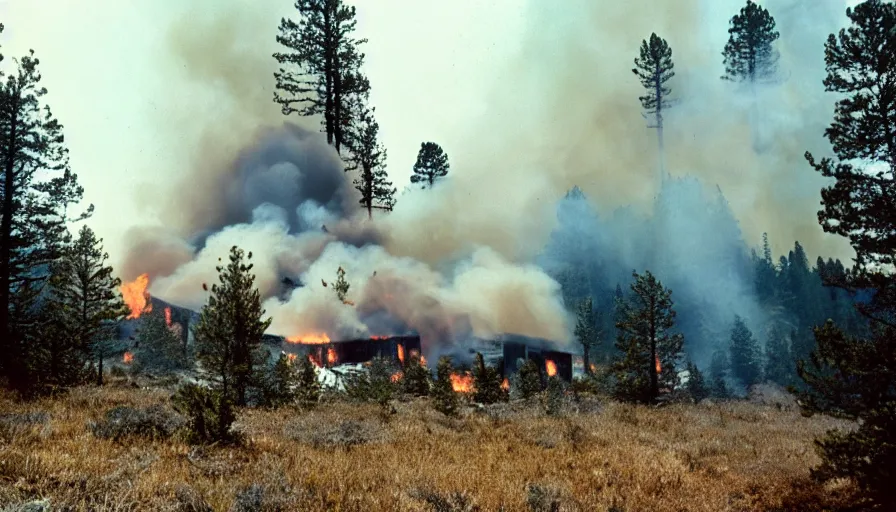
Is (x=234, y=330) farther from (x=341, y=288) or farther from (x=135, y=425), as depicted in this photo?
(x=341, y=288)

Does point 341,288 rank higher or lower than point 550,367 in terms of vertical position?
higher

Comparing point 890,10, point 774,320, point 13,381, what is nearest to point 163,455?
point 13,381

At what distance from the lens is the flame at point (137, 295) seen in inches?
1823

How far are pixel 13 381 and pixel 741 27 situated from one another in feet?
309

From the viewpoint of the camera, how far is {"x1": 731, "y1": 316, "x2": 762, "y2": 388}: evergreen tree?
201ft

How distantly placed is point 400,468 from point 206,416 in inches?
143

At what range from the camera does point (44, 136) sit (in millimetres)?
20594

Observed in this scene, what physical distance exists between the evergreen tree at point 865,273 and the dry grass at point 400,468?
1.50m

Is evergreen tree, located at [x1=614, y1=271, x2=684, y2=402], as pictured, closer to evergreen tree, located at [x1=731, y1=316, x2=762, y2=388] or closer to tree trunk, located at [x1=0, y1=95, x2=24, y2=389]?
tree trunk, located at [x1=0, y1=95, x2=24, y2=389]

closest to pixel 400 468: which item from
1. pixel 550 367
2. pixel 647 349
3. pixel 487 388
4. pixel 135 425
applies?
pixel 135 425

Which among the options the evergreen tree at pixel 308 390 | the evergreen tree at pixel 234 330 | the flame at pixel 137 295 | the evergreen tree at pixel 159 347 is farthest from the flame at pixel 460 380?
the flame at pixel 137 295

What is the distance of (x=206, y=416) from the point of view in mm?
8398

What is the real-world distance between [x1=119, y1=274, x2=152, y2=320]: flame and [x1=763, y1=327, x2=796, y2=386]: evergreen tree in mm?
73065

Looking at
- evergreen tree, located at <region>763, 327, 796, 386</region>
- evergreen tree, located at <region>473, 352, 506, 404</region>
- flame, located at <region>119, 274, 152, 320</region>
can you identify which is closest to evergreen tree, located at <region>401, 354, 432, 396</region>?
evergreen tree, located at <region>473, 352, 506, 404</region>
